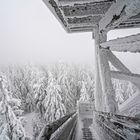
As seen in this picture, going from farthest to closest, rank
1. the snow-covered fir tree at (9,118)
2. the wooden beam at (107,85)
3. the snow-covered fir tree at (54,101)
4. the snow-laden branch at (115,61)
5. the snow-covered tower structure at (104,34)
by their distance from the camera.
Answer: the snow-covered fir tree at (54,101), the snow-covered fir tree at (9,118), the snow-laden branch at (115,61), the wooden beam at (107,85), the snow-covered tower structure at (104,34)

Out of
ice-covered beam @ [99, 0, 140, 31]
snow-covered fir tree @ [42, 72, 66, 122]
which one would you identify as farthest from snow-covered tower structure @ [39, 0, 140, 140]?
snow-covered fir tree @ [42, 72, 66, 122]

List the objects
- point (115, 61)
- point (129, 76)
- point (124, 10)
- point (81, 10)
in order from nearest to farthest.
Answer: point (124, 10) → point (129, 76) → point (81, 10) → point (115, 61)

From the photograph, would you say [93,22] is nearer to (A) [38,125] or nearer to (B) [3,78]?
(B) [3,78]

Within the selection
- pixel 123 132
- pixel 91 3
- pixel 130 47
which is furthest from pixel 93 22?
pixel 123 132

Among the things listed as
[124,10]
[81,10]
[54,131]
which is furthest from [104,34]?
[54,131]

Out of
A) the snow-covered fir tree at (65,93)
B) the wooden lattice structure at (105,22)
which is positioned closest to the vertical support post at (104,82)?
the wooden lattice structure at (105,22)

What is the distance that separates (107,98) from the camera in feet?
15.3

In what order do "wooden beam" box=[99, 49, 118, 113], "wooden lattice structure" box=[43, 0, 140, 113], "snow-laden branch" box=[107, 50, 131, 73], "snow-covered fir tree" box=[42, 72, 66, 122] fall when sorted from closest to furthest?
"wooden lattice structure" box=[43, 0, 140, 113] → "wooden beam" box=[99, 49, 118, 113] → "snow-laden branch" box=[107, 50, 131, 73] → "snow-covered fir tree" box=[42, 72, 66, 122]

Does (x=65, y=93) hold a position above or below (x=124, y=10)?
above

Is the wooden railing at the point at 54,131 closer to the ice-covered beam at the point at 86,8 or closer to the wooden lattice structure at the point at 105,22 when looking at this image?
the wooden lattice structure at the point at 105,22

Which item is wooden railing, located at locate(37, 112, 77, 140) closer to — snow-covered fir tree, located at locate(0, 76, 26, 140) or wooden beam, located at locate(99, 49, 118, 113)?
wooden beam, located at locate(99, 49, 118, 113)

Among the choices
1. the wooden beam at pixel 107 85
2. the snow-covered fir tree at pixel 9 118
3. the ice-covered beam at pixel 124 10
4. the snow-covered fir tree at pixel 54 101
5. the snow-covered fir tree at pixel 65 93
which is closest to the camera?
the ice-covered beam at pixel 124 10

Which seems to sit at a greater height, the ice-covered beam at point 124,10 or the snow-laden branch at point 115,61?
the ice-covered beam at point 124,10

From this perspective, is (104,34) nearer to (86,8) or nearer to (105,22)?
(105,22)
